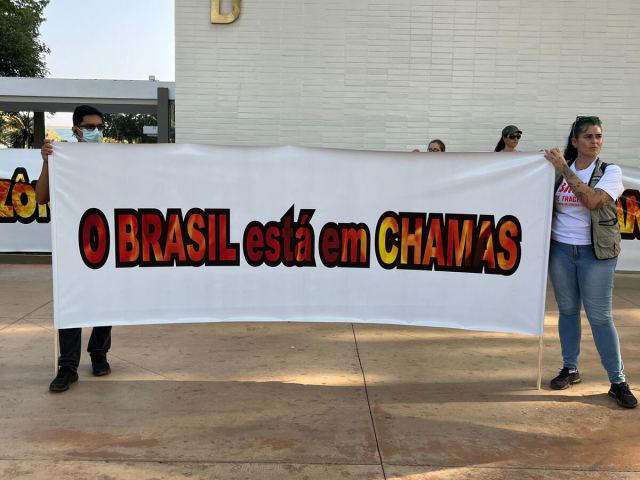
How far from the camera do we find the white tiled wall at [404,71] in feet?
27.3

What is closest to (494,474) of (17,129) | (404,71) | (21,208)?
(404,71)

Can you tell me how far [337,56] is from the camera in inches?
328

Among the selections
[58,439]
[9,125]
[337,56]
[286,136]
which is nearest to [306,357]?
[58,439]

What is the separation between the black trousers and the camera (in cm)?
395

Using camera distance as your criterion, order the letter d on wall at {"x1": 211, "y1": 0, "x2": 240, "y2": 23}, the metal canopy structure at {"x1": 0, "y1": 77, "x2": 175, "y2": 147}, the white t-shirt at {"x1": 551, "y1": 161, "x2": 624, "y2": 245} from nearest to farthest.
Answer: the white t-shirt at {"x1": 551, "y1": 161, "x2": 624, "y2": 245} → the letter d on wall at {"x1": 211, "y1": 0, "x2": 240, "y2": 23} → the metal canopy structure at {"x1": 0, "y1": 77, "x2": 175, "y2": 147}

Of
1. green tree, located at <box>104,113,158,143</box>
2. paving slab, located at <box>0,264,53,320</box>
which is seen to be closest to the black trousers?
paving slab, located at <box>0,264,53,320</box>

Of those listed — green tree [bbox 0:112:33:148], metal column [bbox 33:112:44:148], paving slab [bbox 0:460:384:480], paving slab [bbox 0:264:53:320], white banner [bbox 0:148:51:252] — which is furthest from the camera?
green tree [bbox 0:112:33:148]

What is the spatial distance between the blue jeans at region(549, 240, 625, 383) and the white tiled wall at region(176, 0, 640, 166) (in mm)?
4847

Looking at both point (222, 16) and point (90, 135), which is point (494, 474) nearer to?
point (90, 135)

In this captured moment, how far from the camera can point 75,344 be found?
4.04 metres

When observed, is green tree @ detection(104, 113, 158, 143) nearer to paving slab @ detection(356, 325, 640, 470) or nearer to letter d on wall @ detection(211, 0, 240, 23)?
letter d on wall @ detection(211, 0, 240, 23)

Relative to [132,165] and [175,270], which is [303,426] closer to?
[175,270]

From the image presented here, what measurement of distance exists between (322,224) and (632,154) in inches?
263

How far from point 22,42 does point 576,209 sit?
3336 centimetres
